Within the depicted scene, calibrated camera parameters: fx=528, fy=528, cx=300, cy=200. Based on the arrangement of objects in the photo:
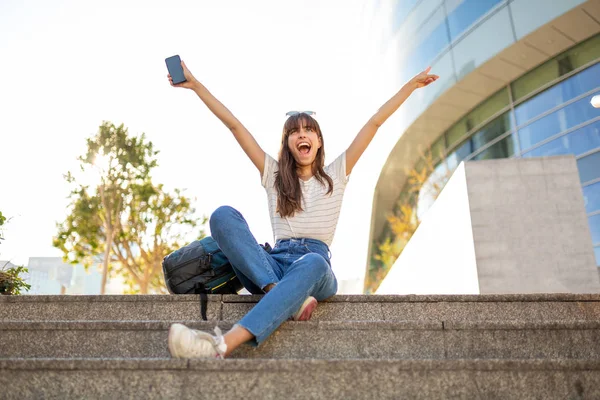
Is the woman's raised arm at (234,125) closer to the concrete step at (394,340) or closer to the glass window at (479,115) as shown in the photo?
the concrete step at (394,340)

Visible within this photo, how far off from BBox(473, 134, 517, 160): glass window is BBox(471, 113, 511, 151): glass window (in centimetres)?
24

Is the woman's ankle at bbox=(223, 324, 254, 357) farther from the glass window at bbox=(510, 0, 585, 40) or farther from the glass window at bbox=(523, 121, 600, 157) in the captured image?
the glass window at bbox=(510, 0, 585, 40)

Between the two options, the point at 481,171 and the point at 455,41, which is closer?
the point at 481,171

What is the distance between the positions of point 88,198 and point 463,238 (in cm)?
1628

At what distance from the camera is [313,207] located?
11.8ft

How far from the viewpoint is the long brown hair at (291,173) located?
140 inches

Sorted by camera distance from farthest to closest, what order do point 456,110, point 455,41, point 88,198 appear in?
point 88,198 < point 456,110 < point 455,41

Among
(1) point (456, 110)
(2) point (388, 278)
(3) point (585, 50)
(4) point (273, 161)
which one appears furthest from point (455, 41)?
(4) point (273, 161)

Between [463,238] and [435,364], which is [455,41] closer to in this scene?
[463,238]

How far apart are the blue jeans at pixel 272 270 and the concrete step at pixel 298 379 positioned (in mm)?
345

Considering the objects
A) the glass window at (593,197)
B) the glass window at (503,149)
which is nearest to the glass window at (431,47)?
the glass window at (503,149)

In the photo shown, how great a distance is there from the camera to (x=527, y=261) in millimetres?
5395

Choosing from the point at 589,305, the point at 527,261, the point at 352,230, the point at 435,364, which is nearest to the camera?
the point at 435,364

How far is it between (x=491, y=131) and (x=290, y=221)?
35.9 ft
